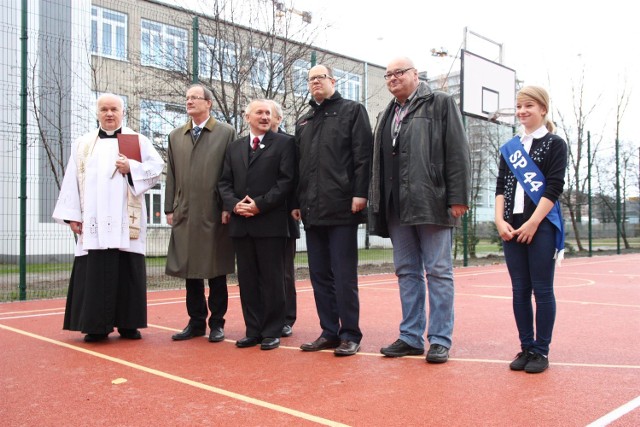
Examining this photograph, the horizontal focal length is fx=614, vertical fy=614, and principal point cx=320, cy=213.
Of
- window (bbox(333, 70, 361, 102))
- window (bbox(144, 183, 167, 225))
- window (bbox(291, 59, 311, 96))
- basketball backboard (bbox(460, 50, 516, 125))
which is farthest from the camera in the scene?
window (bbox(333, 70, 361, 102))

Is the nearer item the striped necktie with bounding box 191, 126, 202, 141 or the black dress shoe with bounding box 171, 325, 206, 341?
the black dress shoe with bounding box 171, 325, 206, 341

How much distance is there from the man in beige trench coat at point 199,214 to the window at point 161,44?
7.17m

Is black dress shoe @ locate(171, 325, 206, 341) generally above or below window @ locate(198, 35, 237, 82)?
below

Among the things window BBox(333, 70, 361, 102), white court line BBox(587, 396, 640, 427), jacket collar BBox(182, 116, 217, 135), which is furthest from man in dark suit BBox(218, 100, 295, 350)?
window BBox(333, 70, 361, 102)

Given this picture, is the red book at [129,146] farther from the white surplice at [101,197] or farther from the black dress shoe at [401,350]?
the black dress shoe at [401,350]

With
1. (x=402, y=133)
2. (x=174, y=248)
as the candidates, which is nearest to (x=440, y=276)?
(x=402, y=133)

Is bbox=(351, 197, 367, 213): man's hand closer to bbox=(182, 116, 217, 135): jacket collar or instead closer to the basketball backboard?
bbox=(182, 116, 217, 135): jacket collar

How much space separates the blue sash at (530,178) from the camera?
4.07 metres

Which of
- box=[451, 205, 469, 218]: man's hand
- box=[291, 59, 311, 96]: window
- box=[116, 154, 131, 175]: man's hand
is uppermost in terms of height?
box=[291, 59, 311, 96]: window

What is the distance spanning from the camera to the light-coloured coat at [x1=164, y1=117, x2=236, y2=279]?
17.5ft

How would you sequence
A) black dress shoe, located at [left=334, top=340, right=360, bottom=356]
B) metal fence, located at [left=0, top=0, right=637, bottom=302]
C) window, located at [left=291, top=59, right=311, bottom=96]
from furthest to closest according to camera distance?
1. window, located at [left=291, top=59, right=311, bottom=96]
2. metal fence, located at [left=0, top=0, right=637, bottom=302]
3. black dress shoe, located at [left=334, top=340, right=360, bottom=356]

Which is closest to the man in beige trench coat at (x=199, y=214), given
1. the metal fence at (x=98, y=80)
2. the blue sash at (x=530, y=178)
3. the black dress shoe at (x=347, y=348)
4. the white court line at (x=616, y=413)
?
the black dress shoe at (x=347, y=348)

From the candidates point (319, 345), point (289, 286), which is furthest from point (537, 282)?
point (289, 286)

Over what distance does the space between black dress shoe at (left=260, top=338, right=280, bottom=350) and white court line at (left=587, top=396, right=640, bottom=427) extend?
2.61m
